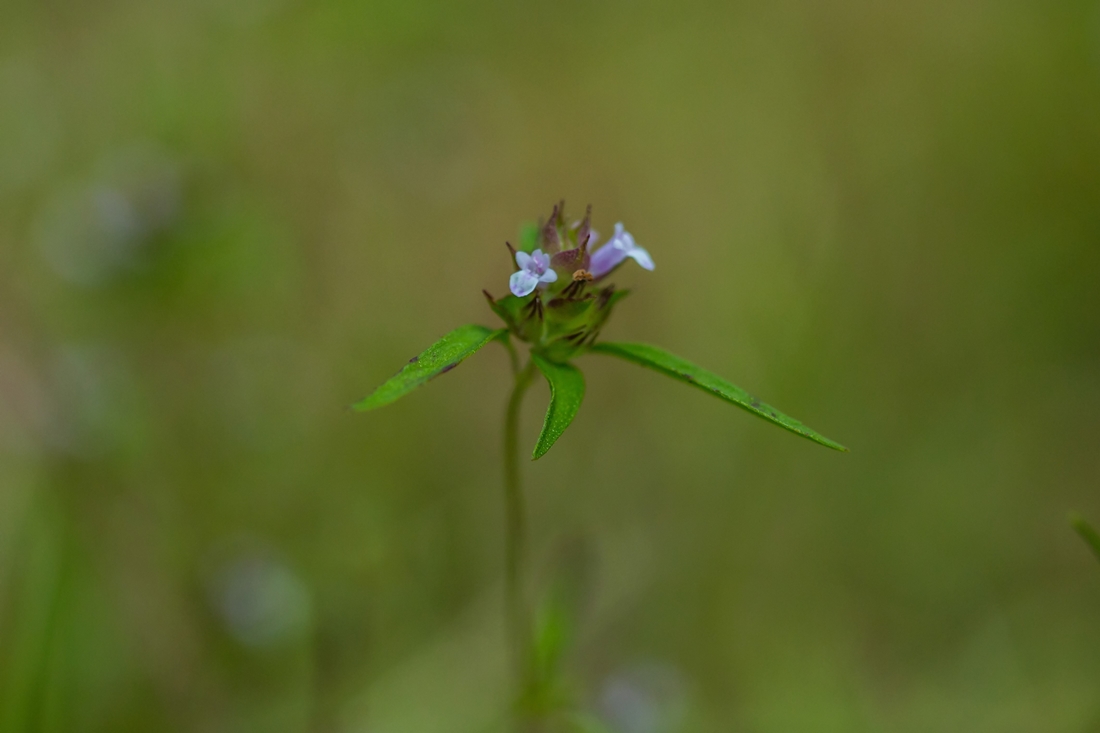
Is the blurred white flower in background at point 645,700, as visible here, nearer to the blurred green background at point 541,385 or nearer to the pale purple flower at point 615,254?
the blurred green background at point 541,385

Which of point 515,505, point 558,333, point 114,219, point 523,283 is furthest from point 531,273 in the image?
point 114,219

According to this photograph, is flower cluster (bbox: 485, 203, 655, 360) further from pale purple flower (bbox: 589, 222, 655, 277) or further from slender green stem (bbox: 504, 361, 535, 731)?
slender green stem (bbox: 504, 361, 535, 731)

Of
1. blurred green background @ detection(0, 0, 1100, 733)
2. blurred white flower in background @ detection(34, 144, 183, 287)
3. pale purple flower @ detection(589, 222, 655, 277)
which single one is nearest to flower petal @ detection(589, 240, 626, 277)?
pale purple flower @ detection(589, 222, 655, 277)

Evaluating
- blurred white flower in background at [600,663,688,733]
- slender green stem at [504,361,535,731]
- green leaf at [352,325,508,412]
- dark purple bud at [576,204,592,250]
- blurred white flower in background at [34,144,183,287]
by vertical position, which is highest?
blurred white flower in background at [34,144,183,287]

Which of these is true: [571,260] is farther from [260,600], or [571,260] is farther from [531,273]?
[260,600]

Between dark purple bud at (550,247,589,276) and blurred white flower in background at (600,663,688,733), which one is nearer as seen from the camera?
dark purple bud at (550,247,589,276)

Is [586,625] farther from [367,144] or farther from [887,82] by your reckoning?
[887,82]
